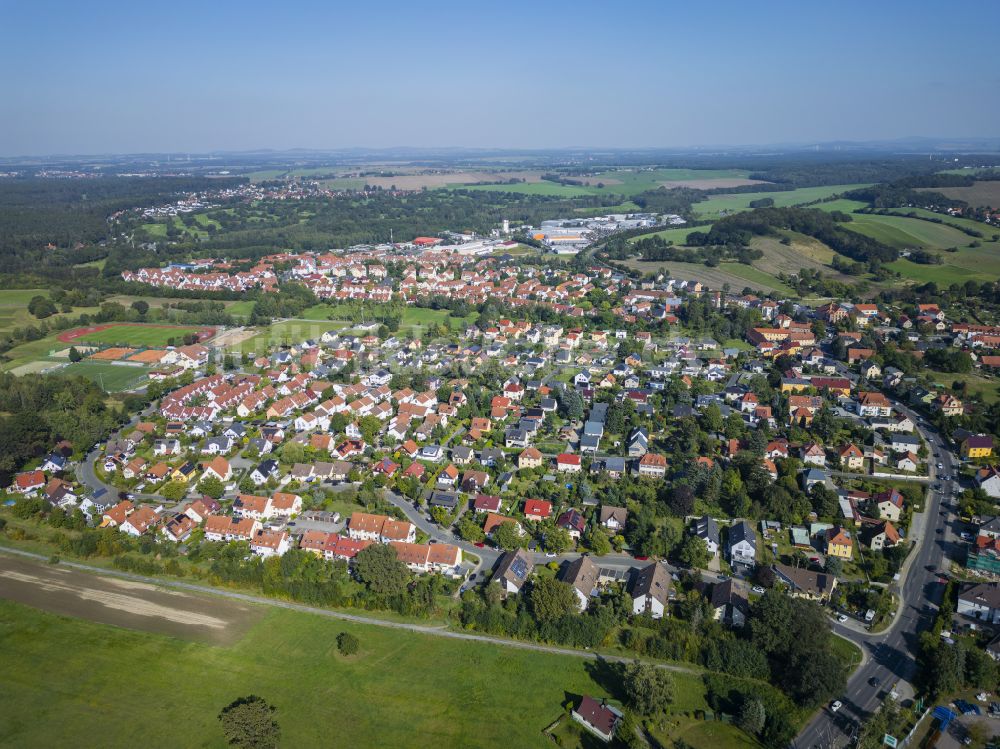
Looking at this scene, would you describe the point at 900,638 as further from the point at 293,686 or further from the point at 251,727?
the point at 251,727

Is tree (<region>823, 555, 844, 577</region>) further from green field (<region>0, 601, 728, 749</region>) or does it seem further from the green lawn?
the green lawn

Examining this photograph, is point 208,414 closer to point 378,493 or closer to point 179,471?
point 179,471

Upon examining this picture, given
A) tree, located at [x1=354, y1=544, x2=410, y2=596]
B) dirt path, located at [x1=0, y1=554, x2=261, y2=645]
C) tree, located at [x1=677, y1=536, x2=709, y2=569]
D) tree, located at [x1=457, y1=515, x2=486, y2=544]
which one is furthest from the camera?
tree, located at [x1=457, y1=515, x2=486, y2=544]

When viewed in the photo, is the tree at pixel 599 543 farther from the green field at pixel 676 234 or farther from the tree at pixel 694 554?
the green field at pixel 676 234

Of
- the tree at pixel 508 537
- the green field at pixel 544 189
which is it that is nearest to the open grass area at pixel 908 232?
the green field at pixel 544 189

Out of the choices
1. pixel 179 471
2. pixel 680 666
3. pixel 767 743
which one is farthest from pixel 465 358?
pixel 767 743

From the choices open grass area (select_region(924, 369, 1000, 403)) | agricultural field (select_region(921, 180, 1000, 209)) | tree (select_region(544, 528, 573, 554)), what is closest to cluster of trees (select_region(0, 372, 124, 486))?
tree (select_region(544, 528, 573, 554))
